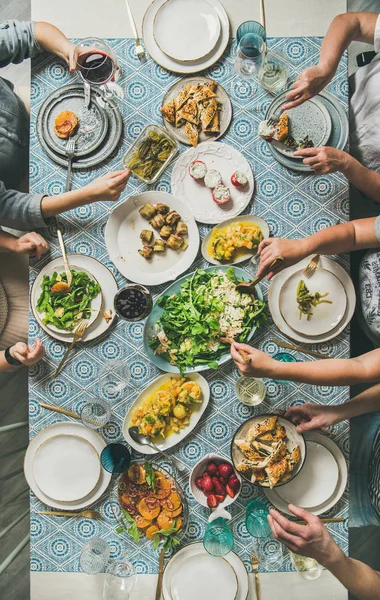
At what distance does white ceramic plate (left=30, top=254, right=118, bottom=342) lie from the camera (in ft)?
7.15

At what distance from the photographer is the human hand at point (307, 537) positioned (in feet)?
6.29

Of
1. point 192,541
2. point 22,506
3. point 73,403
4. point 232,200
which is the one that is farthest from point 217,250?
point 22,506

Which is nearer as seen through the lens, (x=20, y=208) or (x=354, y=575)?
(x=354, y=575)

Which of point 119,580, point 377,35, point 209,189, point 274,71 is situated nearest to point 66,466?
point 119,580

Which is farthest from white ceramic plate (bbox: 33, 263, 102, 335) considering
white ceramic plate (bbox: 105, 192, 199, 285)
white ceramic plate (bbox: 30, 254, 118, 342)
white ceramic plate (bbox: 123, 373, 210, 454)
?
white ceramic plate (bbox: 123, 373, 210, 454)

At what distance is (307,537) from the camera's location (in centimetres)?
191

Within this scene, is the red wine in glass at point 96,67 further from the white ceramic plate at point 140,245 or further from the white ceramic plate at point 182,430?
the white ceramic plate at point 182,430

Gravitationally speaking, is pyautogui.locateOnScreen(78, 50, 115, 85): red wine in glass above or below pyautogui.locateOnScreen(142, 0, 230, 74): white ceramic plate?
below

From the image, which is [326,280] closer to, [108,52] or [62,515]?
[108,52]

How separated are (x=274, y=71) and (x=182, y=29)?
→ 1.44 feet

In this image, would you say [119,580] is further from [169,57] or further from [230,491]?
[169,57]

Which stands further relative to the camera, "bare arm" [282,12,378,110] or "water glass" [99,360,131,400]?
"water glass" [99,360,131,400]

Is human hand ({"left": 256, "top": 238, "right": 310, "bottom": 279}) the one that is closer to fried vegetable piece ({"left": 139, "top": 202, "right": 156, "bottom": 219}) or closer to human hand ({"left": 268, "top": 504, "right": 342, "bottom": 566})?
fried vegetable piece ({"left": 139, "top": 202, "right": 156, "bottom": 219})

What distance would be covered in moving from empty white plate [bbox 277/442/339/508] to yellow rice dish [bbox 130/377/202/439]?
0.51 metres
